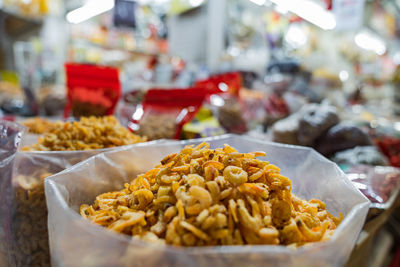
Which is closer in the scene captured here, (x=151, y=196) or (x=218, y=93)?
(x=151, y=196)

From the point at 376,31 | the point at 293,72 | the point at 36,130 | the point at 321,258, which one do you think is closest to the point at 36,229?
the point at 36,130

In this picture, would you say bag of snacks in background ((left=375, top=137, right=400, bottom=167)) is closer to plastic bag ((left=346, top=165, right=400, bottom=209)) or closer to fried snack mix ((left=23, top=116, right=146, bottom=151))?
plastic bag ((left=346, top=165, right=400, bottom=209))

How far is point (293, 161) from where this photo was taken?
2.38 feet

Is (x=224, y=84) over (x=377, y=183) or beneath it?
over

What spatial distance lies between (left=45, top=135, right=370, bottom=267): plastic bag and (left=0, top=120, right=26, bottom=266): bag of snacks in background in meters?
0.19

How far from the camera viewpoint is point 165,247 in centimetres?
34

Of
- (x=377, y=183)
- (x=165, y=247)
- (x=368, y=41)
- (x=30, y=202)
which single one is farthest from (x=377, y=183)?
(x=368, y=41)

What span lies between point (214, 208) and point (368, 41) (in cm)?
656

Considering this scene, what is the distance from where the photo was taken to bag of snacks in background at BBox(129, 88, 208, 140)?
1.16 metres

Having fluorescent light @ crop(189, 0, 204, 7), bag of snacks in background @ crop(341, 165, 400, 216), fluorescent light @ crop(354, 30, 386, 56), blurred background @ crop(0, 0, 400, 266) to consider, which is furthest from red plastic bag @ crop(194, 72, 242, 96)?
fluorescent light @ crop(354, 30, 386, 56)

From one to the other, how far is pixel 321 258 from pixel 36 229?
0.61m

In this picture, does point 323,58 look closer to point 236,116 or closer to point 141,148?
point 236,116

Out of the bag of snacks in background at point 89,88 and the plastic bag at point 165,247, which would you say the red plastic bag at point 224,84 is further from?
the plastic bag at point 165,247

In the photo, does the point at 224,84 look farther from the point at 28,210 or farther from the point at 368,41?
the point at 368,41
